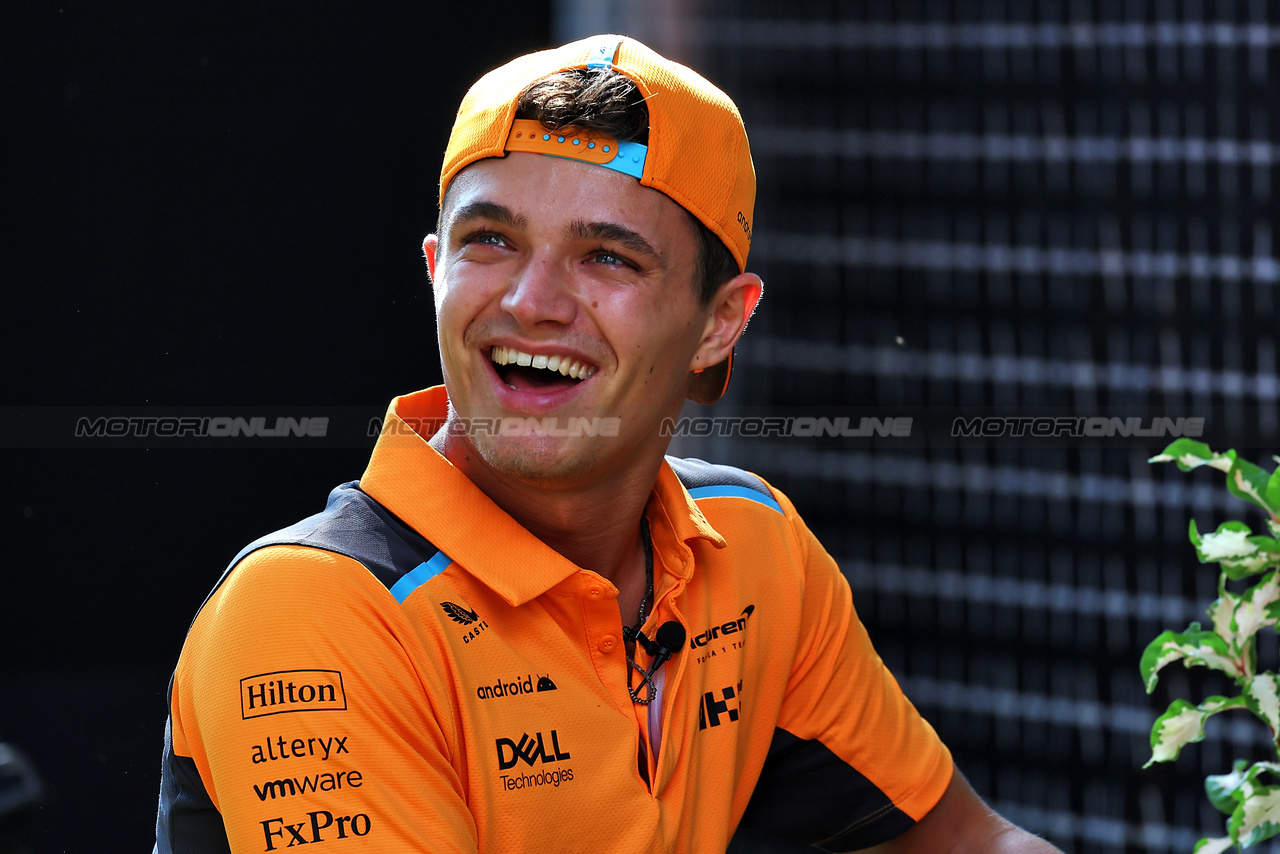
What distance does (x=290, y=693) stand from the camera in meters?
1.28

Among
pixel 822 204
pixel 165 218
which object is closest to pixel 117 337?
pixel 165 218

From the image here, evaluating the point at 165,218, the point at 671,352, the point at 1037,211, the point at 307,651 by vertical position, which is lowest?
the point at 307,651

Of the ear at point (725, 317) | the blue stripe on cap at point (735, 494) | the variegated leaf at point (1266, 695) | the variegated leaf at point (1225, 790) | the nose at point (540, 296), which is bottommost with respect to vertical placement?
the variegated leaf at point (1225, 790)

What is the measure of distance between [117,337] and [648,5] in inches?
60.9

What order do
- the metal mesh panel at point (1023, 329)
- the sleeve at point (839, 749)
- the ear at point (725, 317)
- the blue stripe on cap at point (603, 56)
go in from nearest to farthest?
the blue stripe on cap at point (603, 56) → the ear at point (725, 317) → the sleeve at point (839, 749) → the metal mesh panel at point (1023, 329)

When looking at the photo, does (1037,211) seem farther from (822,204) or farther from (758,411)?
(758,411)

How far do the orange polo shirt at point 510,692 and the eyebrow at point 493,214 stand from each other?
28 cm

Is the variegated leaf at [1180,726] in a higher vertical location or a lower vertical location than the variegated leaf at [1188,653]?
lower

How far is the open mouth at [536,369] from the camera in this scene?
1.51 metres

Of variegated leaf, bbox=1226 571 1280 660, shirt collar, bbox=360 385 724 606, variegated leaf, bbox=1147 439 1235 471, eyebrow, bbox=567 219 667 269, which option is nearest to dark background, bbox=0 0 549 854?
shirt collar, bbox=360 385 724 606

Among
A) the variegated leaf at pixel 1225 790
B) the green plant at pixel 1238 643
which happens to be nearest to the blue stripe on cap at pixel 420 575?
the green plant at pixel 1238 643

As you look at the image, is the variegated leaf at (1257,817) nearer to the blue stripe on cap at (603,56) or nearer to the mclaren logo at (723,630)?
the mclaren logo at (723,630)

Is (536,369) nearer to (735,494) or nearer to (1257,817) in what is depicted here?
(735,494)

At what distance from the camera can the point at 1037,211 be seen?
9.83 ft
